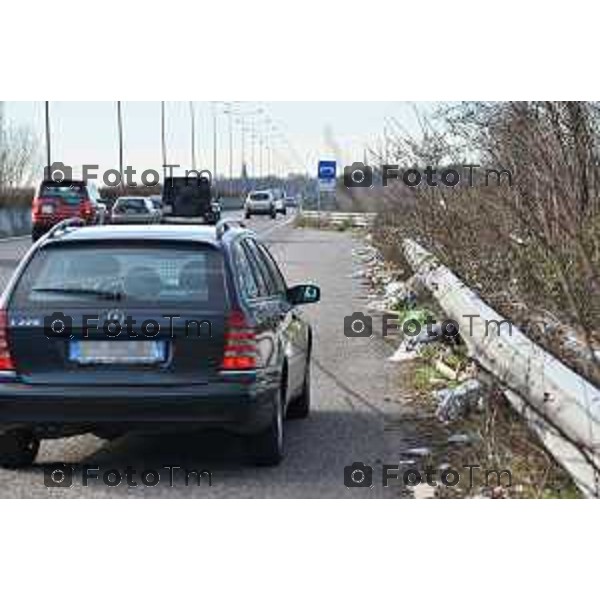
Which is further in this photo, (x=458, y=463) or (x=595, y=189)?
(x=595, y=189)

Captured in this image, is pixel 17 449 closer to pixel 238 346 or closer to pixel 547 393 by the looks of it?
pixel 238 346

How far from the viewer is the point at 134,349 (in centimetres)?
693

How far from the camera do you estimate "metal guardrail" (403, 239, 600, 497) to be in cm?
563

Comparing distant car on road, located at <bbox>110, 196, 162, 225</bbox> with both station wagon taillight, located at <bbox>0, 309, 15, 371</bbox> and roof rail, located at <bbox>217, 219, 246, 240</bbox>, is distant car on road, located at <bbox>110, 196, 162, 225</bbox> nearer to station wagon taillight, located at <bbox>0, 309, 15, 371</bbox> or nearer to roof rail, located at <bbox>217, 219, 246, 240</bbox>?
roof rail, located at <bbox>217, 219, 246, 240</bbox>

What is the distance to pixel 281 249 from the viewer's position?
38.1 metres

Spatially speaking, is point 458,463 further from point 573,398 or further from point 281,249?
point 281,249

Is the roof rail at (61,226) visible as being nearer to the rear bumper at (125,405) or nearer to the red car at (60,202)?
the rear bumper at (125,405)

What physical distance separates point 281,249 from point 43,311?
1222 inches

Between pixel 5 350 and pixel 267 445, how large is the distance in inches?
63.4

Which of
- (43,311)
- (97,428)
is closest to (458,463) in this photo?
(97,428)

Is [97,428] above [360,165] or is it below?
below

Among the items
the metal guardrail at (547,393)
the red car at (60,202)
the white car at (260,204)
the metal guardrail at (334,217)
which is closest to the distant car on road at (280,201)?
the white car at (260,204)

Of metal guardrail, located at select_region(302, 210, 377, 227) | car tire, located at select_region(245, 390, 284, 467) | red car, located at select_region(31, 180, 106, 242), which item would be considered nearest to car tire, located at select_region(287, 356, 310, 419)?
car tire, located at select_region(245, 390, 284, 467)

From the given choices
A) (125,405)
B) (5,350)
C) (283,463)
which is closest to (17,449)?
(5,350)
